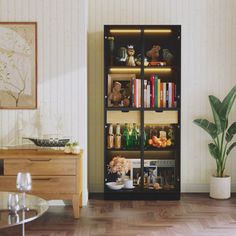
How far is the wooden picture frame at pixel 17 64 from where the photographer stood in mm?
5082

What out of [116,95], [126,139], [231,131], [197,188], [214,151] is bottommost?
[197,188]

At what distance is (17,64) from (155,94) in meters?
1.62

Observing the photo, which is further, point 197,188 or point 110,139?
point 197,188

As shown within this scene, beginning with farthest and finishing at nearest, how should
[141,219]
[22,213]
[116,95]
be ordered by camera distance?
[116,95] < [141,219] < [22,213]

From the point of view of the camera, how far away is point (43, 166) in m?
4.65

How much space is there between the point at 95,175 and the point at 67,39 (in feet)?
5.85

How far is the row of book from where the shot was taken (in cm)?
549

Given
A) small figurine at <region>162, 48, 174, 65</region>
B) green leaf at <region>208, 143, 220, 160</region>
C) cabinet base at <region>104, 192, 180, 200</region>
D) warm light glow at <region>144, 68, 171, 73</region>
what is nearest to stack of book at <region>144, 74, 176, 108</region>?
warm light glow at <region>144, 68, 171, 73</region>

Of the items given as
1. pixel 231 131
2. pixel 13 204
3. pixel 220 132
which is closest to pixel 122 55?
pixel 220 132

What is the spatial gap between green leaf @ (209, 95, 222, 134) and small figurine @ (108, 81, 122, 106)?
42.9 inches

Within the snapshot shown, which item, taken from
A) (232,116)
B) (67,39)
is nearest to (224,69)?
(232,116)

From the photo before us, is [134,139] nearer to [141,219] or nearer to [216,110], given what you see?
[216,110]

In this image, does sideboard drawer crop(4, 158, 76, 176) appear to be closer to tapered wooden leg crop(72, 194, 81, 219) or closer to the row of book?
tapered wooden leg crop(72, 194, 81, 219)

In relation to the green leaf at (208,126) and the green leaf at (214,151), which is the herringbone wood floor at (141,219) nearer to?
the green leaf at (214,151)
